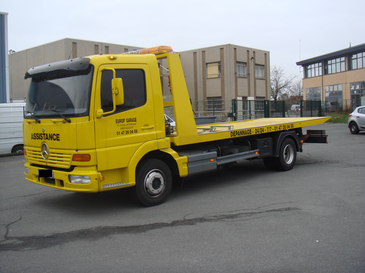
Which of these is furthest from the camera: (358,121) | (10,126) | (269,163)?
(358,121)

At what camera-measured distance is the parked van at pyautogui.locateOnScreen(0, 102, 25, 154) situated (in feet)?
→ 42.8

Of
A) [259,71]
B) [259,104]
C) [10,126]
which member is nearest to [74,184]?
[10,126]

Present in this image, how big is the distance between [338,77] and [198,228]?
53.4m

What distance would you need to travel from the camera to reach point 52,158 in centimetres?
579

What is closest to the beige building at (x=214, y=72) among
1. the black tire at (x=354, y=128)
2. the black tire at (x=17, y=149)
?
the black tire at (x=354, y=128)

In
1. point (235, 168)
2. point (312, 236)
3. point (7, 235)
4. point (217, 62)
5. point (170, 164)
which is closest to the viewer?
point (312, 236)

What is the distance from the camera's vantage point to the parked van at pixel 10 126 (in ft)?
42.8

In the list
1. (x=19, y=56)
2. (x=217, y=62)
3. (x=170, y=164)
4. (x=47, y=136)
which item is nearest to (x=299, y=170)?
(x=170, y=164)

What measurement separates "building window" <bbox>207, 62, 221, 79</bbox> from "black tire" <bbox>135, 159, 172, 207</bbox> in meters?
29.4

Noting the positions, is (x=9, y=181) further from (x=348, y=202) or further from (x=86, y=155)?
(x=348, y=202)

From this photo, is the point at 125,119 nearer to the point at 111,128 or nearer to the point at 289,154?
Result: the point at 111,128

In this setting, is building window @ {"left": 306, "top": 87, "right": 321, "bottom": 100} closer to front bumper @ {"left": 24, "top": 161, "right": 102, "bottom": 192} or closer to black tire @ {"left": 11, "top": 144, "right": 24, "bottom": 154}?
black tire @ {"left": 11, "top": 144, "right": 24, "bottom": 154}

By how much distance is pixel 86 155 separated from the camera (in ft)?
17.6

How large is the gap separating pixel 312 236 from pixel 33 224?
164 inches
